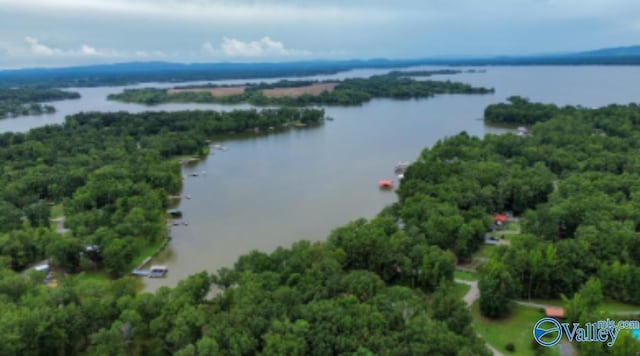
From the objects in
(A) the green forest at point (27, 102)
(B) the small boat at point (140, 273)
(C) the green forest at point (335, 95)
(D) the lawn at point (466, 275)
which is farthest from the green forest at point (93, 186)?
(A) the green forest at point (27, 102)

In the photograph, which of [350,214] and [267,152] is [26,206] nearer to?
[350,214]

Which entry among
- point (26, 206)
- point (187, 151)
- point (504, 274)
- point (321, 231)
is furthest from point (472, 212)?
point (187, 151)

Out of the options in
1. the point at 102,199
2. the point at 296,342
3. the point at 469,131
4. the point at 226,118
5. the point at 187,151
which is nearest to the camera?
the point at 296,342

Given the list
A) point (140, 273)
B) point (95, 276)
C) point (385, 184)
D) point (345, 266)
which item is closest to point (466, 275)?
point (345, 266)

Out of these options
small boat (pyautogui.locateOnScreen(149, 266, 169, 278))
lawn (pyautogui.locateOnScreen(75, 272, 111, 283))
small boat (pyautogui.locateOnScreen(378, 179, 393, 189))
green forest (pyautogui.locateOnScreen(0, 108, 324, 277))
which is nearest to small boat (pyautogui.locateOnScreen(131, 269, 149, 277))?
small boat (pyautogui.locateOnScreen(149, 266, 169, 278))

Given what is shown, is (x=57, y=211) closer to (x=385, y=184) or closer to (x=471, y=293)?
(x=385, y=184)

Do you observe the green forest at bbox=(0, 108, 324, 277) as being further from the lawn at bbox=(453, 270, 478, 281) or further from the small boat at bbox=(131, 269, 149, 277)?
the lawn at bbox=(453, 270, 478, 281)
